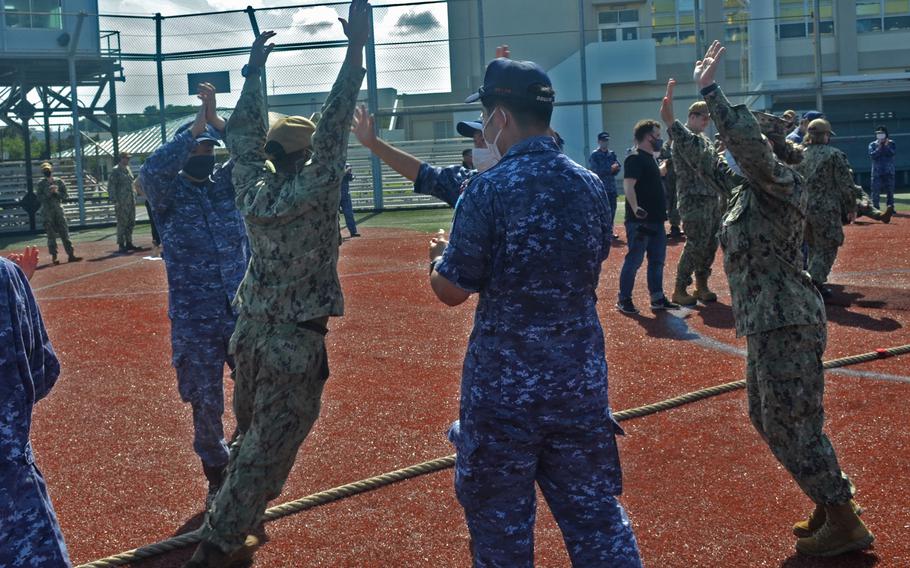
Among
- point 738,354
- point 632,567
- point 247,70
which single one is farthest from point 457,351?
point 632,567

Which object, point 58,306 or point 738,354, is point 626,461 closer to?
point 738,354

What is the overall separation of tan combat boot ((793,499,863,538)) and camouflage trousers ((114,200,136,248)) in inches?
757

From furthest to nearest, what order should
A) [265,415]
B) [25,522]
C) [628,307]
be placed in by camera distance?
[628,307] → [265,415] → [25,522]

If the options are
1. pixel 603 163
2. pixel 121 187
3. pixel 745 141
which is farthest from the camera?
pixel 121 187

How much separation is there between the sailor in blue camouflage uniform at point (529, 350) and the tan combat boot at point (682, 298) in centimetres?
850

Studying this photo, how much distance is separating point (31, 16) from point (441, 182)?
2952 centimetres

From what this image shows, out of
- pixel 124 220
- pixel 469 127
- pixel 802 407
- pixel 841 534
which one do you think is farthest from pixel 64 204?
pixel 841 534

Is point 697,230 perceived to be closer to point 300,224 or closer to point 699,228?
point 699,228

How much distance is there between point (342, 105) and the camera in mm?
4410

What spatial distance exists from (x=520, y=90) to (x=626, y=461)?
336 cm

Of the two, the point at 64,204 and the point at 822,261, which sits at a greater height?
the point at 64,204

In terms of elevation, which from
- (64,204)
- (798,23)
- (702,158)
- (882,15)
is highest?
(882,15)

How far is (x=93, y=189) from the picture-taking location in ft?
101

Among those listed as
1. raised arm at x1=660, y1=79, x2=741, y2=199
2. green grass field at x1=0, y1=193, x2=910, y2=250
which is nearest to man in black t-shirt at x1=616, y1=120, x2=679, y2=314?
raised arm at x1=660, y1=79, x2=741, y2=199
